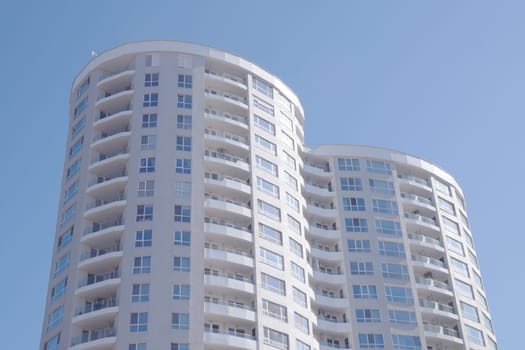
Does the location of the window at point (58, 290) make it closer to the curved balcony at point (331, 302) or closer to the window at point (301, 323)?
the window at point (301, 323)

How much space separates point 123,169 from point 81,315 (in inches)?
754

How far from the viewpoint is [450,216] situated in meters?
112

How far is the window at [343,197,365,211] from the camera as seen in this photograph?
104000 millimetres

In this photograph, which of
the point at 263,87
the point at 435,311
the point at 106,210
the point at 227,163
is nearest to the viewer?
the point at 106,210

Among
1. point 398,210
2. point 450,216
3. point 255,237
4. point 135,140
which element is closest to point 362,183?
point 398,210

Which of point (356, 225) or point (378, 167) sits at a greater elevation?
point (378, 167)

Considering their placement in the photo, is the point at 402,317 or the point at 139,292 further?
the point at 402,317

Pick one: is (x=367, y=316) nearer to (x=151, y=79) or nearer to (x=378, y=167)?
(x=378, y=167)

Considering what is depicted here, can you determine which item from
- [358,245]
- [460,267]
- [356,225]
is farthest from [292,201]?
Result: [460,267]

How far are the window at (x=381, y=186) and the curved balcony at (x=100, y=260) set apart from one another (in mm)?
40070

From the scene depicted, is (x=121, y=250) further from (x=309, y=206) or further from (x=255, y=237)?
(x=309, y=206)

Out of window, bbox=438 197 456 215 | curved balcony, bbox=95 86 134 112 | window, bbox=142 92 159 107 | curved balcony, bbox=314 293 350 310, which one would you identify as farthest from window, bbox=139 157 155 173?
window, bbox=438 197 456 215

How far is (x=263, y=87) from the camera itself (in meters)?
102

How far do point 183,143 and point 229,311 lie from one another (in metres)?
21.6
